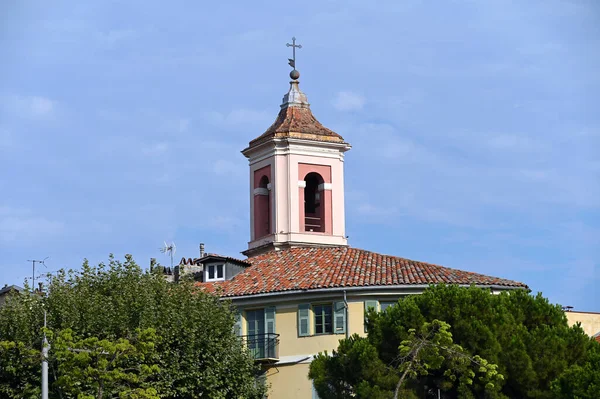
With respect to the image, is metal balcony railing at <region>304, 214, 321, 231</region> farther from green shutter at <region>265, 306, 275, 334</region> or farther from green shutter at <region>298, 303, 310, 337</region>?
green shutter at <region>298, 303, 310, 337</region>

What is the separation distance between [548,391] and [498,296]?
4356 mm

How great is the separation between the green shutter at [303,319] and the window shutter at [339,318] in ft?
3.73

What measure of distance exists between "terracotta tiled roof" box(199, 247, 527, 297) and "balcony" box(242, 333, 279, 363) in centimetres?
178

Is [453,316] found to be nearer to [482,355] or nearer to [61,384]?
[482,355]

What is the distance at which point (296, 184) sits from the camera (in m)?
67.0

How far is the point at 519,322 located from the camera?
48.6 m

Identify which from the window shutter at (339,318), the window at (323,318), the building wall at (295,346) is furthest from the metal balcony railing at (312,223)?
the window shutter at (339,318)

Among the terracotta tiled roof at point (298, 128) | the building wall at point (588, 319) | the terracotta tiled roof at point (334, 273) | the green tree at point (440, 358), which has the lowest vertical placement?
the green tree at point (440, 358)

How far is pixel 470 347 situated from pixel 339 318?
383 inches

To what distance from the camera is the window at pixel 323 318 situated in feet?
184

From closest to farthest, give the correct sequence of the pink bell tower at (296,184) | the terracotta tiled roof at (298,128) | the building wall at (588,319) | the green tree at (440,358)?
1. the green tree at (440,358)
2. the building wall at (588,319)
3. the pink bell tower at (296,184)
4. the terracotta tiled roof at (298,128)

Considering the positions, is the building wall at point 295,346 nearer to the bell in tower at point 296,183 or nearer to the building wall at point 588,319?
the bell in tower at point 296,183

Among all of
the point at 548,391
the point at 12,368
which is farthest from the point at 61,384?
the point at 548,391

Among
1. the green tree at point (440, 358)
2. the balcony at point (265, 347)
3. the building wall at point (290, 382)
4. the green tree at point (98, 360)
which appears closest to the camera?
the green tree at point (440, 358)
